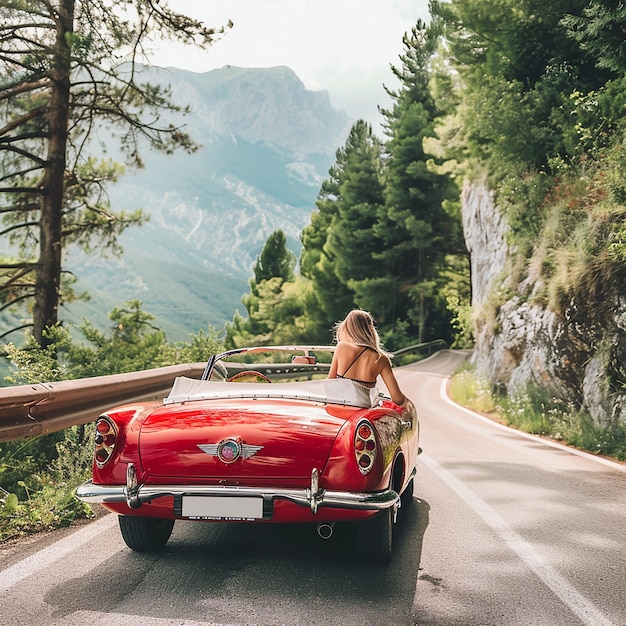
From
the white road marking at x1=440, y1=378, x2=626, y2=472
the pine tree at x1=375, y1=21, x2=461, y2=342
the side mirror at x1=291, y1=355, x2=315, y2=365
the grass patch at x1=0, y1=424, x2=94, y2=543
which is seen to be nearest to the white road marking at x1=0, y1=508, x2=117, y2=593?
the grass patch at x1=0, y1=424, x2=94, y2=543

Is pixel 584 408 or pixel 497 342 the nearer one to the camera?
pixel 584 408

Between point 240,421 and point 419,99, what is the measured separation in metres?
52.5

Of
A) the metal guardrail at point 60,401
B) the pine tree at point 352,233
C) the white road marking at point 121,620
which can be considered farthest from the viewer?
the pine tree at point 352,233

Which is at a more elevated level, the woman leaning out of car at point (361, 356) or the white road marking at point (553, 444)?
the woman leaning out of car at point (361, 356)

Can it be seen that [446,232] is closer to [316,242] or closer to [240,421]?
[316,242]

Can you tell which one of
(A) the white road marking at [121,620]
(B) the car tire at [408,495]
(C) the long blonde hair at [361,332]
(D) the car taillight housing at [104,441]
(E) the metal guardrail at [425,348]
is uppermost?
(C) the long blonde hair at [361,332]

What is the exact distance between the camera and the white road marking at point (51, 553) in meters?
3.82

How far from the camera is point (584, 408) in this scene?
37.6 feet

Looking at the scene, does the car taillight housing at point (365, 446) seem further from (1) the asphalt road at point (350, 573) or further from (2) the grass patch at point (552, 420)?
(2) the grass patch at point (552, 420)

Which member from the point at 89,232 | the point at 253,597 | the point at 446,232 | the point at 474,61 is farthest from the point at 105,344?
the point at 446,232

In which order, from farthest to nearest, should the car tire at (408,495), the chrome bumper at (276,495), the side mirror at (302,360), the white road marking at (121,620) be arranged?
1. the car tire at (408,495)
2. the side mirror at (302,360)
3. the chrome bumper at (276,495)
4. the white road marking at (121,620)

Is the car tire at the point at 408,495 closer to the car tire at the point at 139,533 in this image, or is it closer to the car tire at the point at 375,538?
the car tire at the point at 375,538

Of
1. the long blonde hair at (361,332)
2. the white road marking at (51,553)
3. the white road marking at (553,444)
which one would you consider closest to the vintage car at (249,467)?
the white road marking at (51,553)

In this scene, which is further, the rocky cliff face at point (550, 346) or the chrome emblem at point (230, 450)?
the rocky cliff face at point (550, 346)
